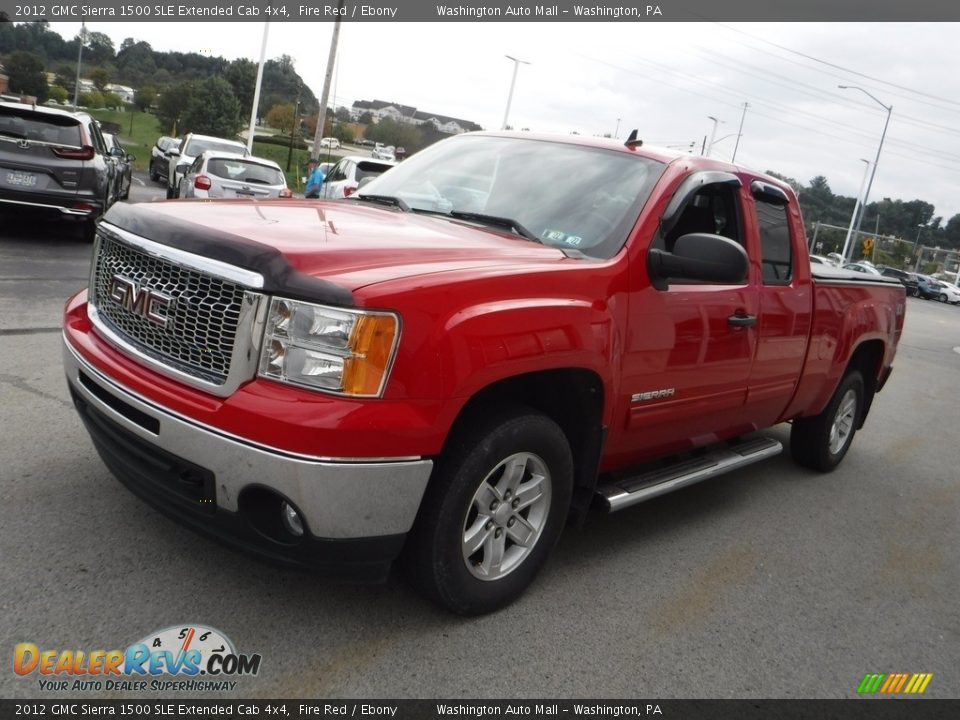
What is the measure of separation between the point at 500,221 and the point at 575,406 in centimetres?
92

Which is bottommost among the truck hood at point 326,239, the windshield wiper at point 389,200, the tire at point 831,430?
the tire at point 831,430

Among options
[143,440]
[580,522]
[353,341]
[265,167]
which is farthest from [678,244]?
[265,167]

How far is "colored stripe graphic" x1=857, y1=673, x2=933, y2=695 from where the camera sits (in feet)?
10.4

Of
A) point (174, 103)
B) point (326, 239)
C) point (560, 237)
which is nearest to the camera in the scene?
point (326, 239)

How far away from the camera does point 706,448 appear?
479 centimetres

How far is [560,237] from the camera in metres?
3.60

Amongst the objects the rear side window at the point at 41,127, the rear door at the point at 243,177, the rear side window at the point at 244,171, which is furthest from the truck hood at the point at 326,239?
the rear side window at the point at 244,171

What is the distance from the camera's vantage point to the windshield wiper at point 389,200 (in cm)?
408

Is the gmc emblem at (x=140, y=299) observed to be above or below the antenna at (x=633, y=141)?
below

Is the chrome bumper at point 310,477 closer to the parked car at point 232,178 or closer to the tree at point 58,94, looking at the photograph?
the parked car at point 232,178

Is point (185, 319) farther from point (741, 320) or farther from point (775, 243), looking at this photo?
point (775, 243)

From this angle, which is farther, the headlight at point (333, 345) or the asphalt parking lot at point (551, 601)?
the asphalt parking lot at point (551, 601)

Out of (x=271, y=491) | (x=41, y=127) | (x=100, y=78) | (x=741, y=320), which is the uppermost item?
(x=100, y=78)

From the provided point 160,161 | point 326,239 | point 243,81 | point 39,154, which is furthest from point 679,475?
point 243,81
